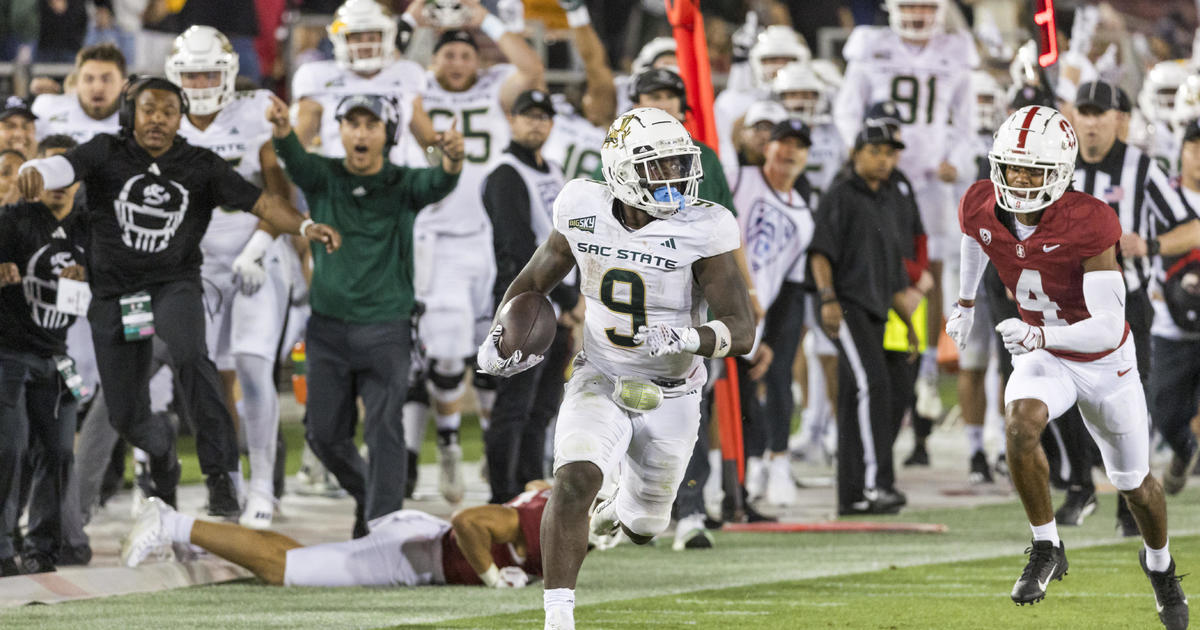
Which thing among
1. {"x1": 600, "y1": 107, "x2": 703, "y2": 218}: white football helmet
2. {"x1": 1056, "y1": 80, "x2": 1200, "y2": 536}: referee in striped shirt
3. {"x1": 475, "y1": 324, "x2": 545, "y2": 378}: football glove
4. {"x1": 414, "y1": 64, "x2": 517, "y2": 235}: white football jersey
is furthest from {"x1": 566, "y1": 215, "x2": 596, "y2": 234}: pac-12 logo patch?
{"x1": 414, "y1": 64, "x2": 517, "y2": 235}: white football jersey

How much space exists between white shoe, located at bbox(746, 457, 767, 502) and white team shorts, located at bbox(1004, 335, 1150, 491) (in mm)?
3184

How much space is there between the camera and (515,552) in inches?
300

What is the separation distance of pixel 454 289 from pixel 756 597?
361cm

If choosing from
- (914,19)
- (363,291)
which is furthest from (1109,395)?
(914,19)

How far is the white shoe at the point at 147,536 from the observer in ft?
24.8

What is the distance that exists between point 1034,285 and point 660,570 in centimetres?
203

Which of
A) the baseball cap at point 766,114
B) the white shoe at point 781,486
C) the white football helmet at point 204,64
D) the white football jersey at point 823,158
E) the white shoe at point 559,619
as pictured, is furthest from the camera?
the white football jersey at point 823,158

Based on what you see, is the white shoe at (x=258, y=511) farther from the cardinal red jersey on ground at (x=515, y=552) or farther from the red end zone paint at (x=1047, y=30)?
the red end zone paint at (x=1047, y=30)

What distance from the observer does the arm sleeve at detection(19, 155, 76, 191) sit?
7586mm

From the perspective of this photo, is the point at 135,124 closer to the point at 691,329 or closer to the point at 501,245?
the point at 501,245

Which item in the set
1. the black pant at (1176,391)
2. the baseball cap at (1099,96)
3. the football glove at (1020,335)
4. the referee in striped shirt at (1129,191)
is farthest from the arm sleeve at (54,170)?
the black pant at (1176,391)

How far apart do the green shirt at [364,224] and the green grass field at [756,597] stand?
1.34 metres

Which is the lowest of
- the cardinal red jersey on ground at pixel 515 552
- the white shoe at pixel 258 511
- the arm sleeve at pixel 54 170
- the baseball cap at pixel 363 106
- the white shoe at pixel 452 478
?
the white shoe at pixel 452 478

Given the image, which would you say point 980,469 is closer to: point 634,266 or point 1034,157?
point 1034,157
